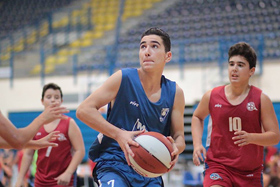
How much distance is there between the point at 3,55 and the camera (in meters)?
18.2

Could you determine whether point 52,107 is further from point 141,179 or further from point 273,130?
point 273,130

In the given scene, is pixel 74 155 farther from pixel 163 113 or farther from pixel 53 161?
pixel 163 113

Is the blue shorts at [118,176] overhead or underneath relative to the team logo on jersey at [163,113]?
underneath

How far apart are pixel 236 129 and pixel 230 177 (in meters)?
0.52

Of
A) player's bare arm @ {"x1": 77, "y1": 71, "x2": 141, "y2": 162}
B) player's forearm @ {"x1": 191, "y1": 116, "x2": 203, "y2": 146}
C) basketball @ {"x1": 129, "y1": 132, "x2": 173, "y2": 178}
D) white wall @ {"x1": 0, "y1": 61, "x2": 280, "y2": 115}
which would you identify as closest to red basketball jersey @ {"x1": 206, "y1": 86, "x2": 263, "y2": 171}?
player's forearm @ {"x1": 191, "y1": 116, "x2": 203, "y2": 146}

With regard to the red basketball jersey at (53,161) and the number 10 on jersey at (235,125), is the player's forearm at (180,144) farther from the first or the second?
the red basketball jersey at (53,161)

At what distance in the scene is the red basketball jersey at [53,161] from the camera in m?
5.55

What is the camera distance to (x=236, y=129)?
4613 mm

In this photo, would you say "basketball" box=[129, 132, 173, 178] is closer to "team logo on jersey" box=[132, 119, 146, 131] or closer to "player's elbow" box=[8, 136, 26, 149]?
"team logo on jersey" box=[132, 119, 146, 131]

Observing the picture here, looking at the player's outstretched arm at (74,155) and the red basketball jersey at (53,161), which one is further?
the red basketball jersey at (53,161)

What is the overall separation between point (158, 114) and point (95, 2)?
17558 mm

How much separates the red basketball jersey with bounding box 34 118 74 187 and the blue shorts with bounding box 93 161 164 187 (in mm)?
1946

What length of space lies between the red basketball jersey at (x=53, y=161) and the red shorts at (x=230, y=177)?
78.9 inches

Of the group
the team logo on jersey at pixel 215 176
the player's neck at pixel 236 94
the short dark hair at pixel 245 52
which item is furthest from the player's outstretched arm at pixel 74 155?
the short dark hair at pixel 245 52
